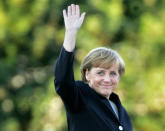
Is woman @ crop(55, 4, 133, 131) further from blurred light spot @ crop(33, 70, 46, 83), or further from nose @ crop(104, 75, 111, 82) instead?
blurred light spot @ crop(33, 70, 46, 83)

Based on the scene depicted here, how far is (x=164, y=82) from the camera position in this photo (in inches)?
298

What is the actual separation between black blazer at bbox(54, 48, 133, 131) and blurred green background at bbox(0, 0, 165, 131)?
4480 millimetres

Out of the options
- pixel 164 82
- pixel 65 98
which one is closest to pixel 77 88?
pixel 65 98

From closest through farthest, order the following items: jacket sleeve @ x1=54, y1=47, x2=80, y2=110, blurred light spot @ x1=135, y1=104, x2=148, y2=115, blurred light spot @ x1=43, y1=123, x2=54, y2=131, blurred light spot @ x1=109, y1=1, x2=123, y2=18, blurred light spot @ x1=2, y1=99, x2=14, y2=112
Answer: jacket sleeve @ x1=54, y1=47, x2=80, y2=110, blurred light spot @ x1=135, y1=104, x2=148, y2=115, blurred light spot @ x1=109, y1=1, x2=123, y2=18, blurred light spot @ x1=43, y1=123, x2=54, y2=131, blurred light spot @ x1=2, y1=99, x2=14, y2=112

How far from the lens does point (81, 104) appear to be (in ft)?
8.84

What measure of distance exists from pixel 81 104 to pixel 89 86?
15 centimetres

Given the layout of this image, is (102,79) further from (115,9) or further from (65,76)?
(115,9)

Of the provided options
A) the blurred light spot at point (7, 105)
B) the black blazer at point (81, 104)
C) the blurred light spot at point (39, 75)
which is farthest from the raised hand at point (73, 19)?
the blurred light spot at point (39, 75)

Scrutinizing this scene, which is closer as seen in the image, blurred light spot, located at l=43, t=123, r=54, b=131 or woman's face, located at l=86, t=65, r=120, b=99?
woman's face, located at l=86, t=65, r=120, b=99

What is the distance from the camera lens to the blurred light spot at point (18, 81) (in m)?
8.91

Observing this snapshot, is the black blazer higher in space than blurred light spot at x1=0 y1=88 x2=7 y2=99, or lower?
higher

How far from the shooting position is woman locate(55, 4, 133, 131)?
2.59 m

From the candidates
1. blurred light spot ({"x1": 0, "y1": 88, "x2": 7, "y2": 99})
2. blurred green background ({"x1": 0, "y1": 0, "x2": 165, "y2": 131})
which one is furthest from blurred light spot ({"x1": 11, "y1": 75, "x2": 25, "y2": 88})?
blurred light spot ({"x1": 0, "y1": 88, "x2": 7, "y2": 99})

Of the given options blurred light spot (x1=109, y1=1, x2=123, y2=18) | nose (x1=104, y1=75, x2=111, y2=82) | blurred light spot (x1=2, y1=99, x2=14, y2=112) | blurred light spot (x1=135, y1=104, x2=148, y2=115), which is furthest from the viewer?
blurred light spot (x1=2, y1=99, x2=14, y2=112)
